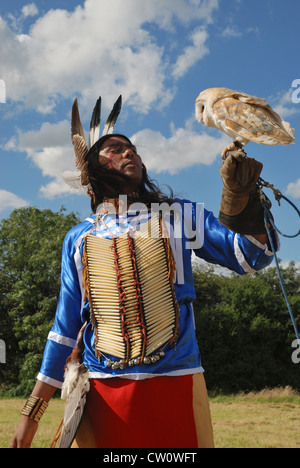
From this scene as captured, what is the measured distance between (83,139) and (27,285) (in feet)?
64.7

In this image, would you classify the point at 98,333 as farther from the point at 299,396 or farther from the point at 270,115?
the point at 299,396

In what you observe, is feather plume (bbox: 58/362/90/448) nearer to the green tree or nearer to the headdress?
the headdress

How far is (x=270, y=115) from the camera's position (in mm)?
2221

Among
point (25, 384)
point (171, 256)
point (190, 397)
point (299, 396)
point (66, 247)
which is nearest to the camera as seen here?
point (190, 397)

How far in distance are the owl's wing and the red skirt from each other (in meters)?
1.21

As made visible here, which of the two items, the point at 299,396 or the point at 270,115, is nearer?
the point at 270,115

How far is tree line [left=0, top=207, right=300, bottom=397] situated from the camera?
1881cm

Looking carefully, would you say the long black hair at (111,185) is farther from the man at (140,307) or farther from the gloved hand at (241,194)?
the gloved hand at (241,194)

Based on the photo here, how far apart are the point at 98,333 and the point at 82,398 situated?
294mm

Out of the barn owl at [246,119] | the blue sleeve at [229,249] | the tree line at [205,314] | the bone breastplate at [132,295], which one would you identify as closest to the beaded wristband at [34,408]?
the bone breastplate at [132,295]

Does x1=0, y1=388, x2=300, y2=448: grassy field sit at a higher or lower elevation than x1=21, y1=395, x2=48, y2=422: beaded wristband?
lower

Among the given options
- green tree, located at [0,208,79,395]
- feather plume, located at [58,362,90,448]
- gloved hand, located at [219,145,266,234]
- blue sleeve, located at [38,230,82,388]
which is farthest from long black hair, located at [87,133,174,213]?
green tree, located at [0,208,79,395]
